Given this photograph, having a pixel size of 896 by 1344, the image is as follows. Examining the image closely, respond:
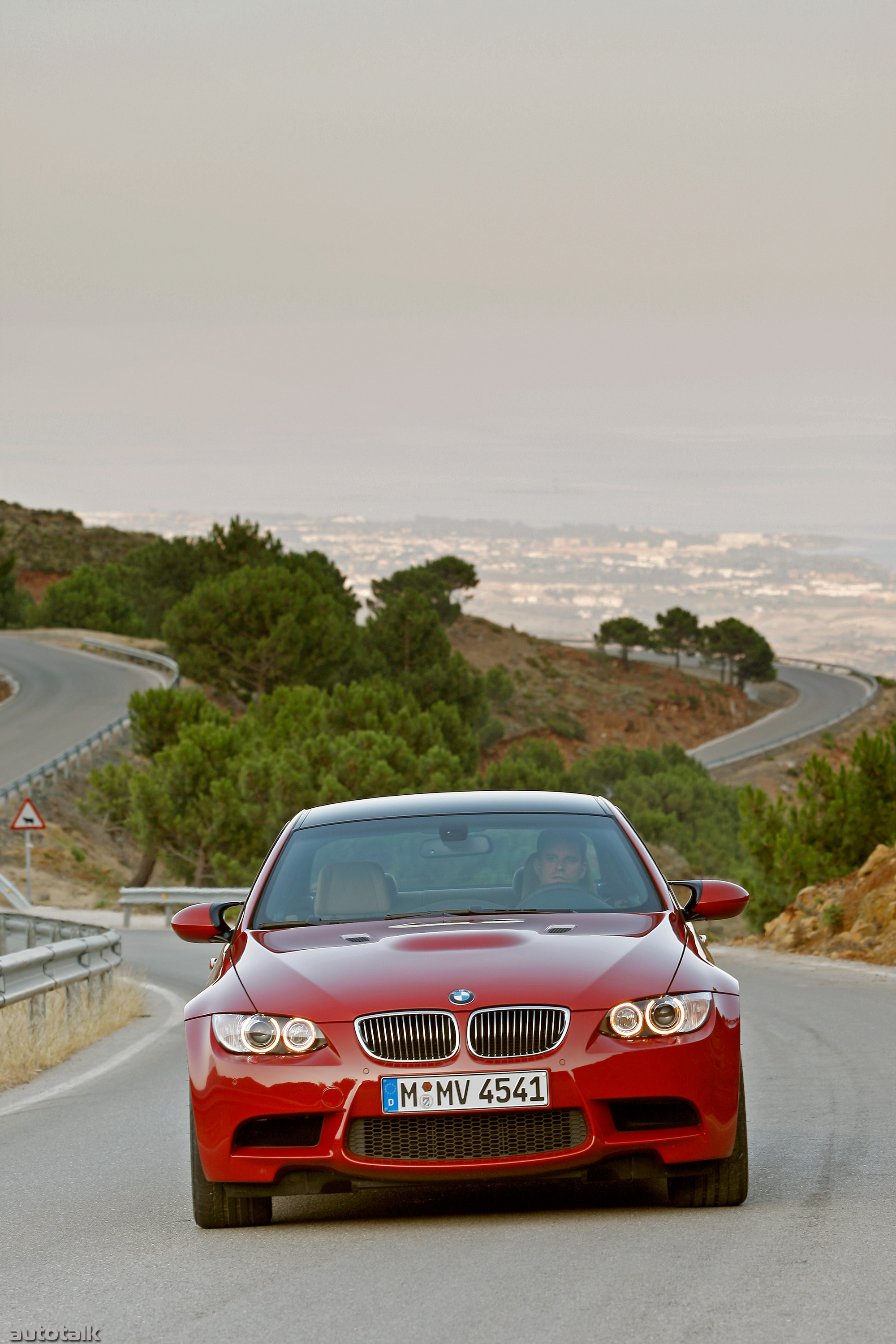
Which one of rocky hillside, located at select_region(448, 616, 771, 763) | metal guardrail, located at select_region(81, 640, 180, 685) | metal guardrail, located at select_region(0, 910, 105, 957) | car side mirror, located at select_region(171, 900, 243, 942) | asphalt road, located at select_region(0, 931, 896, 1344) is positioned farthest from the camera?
rocky hillside, located at select_region(448, 616, 771, 763)

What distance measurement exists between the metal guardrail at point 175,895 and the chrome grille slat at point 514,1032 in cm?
2475

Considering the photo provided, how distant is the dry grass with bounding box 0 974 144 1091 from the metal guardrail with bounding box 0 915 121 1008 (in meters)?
0.19

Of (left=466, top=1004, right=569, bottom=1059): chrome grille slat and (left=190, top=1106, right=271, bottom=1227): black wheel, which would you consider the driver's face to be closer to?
(left=466, top=1004, right=569, bottom=1059): chrome grille slat

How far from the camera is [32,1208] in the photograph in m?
6.29

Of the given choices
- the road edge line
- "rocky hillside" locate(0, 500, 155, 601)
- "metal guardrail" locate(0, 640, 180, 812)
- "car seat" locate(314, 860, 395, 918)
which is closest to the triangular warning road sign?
"metal guardrail" locate(0, 640, 180, 812)

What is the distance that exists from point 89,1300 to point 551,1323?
136 centimetres

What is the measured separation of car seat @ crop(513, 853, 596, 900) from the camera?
654cm

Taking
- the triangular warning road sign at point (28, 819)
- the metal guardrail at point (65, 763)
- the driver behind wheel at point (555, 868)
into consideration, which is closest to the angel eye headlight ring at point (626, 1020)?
the driver behind wheel at point (555, 868)

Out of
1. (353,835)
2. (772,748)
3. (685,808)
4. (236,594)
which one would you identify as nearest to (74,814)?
(236,594)

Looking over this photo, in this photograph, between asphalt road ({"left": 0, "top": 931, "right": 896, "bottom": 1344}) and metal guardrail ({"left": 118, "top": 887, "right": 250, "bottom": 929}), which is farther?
metal guardrail ({"left": 118, "top": 887, "right": 250, "bottom": 929})

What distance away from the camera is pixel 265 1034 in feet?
17.7

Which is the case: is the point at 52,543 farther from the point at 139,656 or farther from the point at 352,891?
the point at 352,891

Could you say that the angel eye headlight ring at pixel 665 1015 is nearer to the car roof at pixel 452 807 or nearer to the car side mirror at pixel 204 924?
the car roof at pixel 452 807

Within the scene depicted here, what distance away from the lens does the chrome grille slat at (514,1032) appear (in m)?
5.19
